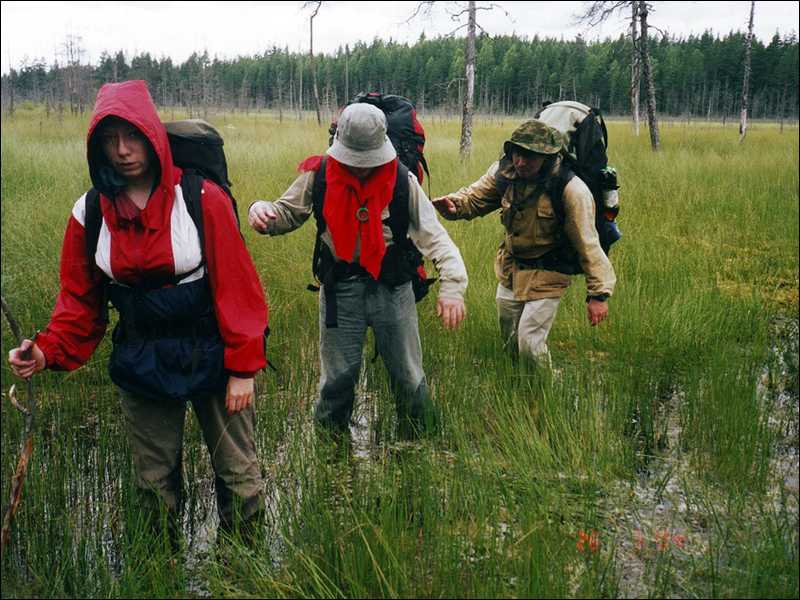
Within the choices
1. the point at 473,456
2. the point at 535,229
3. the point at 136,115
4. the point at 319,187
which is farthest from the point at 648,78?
the point at 136,115

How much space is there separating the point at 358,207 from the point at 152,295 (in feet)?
3.90

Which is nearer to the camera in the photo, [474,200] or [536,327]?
[536,327]

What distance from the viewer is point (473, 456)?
131 inches

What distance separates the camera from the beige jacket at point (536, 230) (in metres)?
4.09

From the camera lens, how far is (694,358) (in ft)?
16.8

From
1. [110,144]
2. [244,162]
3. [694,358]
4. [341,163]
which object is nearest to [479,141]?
[244,162]

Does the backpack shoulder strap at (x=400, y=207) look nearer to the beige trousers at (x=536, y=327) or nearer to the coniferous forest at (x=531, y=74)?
the beige trousers at (x=536, y=327)

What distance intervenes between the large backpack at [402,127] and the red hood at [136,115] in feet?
4.93

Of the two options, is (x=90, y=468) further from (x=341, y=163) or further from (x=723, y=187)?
(x=723, y=187)

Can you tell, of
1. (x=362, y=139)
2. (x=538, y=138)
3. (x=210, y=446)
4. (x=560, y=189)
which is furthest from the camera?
(x=560, y=189)

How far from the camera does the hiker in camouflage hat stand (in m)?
4.07

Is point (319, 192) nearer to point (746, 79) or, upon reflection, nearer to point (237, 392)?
point (237, 392)

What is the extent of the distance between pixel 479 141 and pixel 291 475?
14946mm

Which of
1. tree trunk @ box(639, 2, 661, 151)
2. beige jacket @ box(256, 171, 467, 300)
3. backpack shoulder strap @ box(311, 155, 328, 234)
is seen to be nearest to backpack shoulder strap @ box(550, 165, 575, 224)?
beige jacket @ box(256, 171, 467, 300)
